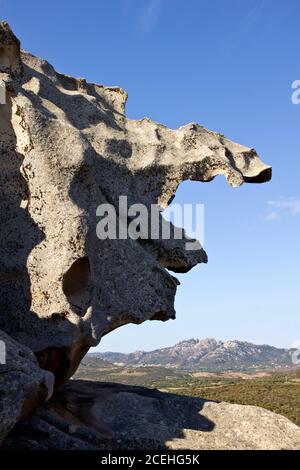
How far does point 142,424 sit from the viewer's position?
1238 centimetres

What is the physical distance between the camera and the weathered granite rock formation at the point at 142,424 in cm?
1073

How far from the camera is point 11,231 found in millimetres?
13688

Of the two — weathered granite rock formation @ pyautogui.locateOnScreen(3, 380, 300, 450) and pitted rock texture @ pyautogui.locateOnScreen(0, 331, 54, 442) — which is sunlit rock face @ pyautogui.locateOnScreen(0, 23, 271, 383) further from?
pitted rock texture @ pyautogui.locateOnScreen(0, 331, 54, 442)

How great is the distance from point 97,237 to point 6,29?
22.5 feet

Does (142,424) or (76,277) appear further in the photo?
(76,277)

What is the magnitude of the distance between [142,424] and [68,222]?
17.3ft

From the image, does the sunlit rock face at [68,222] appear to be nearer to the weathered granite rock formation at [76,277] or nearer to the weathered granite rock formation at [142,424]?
the weathered granite rock formation at [76,277]

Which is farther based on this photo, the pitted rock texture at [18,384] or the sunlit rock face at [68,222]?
the sunlit rock face at [68,222]

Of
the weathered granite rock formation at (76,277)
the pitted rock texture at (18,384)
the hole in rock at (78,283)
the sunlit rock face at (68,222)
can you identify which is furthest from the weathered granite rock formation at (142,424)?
the hole in rock at (78,283)

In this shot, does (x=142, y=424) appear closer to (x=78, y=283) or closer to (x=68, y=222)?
(x=78, y=283)

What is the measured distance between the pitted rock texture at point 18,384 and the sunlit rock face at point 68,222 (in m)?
1.79

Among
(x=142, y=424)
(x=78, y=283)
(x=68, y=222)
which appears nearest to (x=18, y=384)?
(x=142, y=424)
